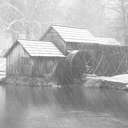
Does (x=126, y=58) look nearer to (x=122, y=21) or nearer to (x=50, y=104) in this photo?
(x=122, y=21)

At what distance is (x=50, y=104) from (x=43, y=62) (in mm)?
10500

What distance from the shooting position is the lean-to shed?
2652 centimetres

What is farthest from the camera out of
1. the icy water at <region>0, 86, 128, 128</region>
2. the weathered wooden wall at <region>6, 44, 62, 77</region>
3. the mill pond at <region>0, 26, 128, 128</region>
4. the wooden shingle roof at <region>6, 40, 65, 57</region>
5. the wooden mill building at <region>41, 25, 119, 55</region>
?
the wooden mill building at <region>41, 25, 119, 55</region>

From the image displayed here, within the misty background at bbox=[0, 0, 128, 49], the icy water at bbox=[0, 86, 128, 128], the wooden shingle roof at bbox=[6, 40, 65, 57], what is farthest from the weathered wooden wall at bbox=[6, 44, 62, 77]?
the misty background at bbox=[0, 0, 128, 49]

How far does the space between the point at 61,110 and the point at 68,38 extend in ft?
51.2

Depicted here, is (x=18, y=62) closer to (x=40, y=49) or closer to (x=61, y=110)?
(x=40, y=49)

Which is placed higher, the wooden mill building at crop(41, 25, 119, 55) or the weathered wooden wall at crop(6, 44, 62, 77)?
the wooden mill building at crop(41, 25, 119, 55)

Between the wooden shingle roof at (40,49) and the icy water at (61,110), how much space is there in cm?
643

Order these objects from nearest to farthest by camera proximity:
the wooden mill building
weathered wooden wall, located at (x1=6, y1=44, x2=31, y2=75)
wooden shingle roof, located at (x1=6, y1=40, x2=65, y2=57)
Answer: wooden shingle roof, located at (x1=6, y1=40, x2=65, y2=57) → weathered wooden wall, located at (x1=6, y1=44, x2=31, y2=75) → the wooden mill building

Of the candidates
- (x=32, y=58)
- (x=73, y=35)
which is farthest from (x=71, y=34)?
(x=32, y=58)

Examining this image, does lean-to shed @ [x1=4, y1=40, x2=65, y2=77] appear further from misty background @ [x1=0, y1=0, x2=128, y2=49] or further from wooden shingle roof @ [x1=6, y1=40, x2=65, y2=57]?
misty background @ [x1=0, y1=0, x2=128, y2=49]

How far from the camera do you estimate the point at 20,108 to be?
1541cm

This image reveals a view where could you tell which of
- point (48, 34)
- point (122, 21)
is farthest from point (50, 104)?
point (122, 21)

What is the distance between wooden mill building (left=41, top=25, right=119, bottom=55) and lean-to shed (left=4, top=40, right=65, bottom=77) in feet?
4.17
